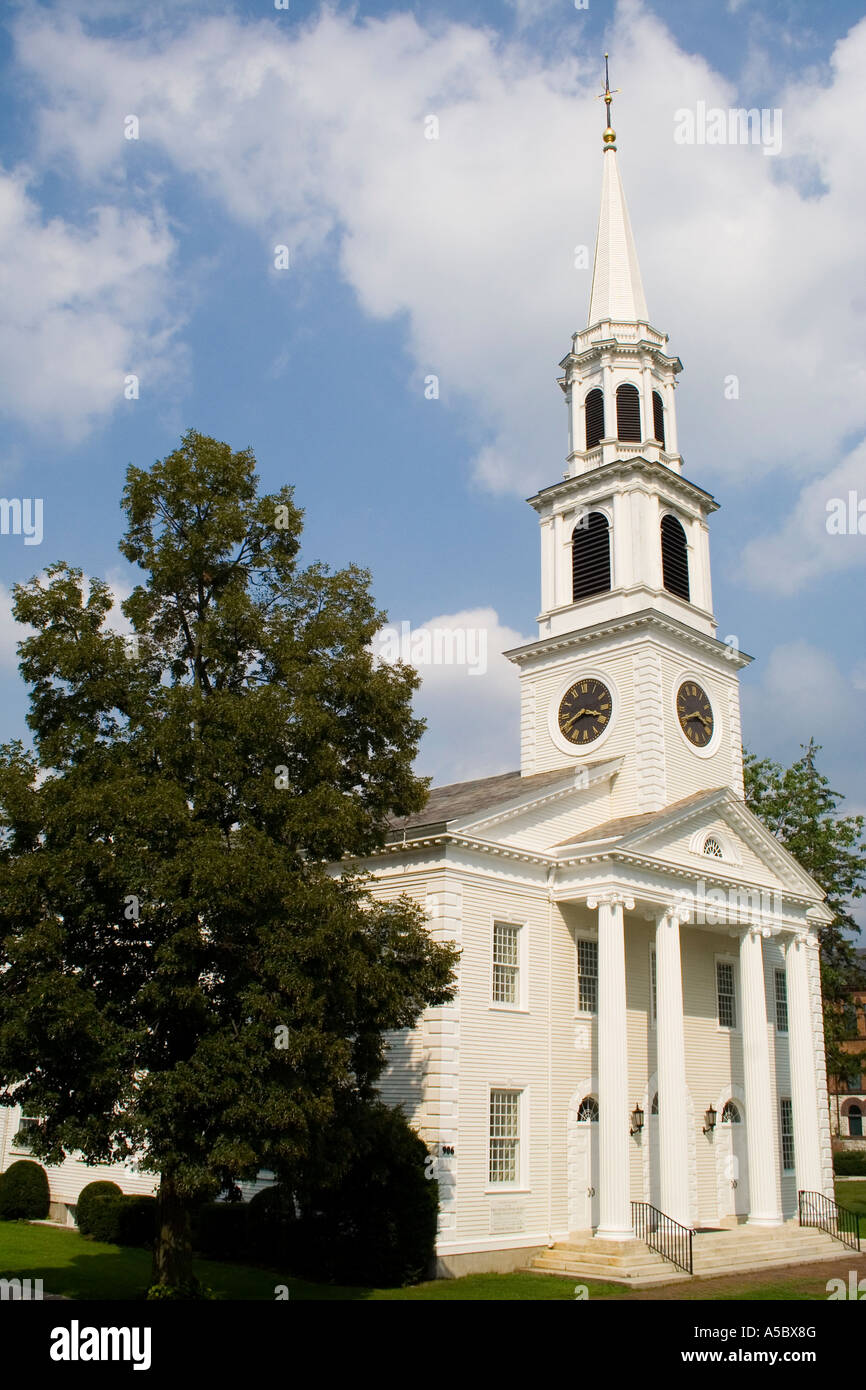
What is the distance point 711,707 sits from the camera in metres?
34.5

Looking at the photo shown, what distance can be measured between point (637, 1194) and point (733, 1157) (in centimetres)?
466

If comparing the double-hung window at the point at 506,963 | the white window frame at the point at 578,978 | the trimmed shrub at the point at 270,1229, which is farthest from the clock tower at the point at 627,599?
the trimmed shrub at the point at 270,1229

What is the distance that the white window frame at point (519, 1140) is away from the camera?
2409cm

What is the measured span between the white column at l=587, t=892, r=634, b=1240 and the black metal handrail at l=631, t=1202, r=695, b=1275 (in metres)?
0.71

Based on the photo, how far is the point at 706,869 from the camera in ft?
94.4

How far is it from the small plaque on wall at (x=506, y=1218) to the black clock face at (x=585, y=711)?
43.1 ft

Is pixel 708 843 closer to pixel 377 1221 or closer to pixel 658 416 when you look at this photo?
pixel 377 1221

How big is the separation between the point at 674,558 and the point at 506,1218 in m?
20.4

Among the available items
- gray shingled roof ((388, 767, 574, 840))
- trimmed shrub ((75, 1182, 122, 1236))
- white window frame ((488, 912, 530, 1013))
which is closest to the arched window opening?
gray shingled roof ((388, 767, 574, 840))

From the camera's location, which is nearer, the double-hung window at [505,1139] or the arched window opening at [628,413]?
the double-hung window at [505,1139]

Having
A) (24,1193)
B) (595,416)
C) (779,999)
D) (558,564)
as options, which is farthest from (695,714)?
(24,1193)

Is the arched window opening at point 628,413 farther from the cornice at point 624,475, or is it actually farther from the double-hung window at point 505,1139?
the double-hung window at point 505,1139
